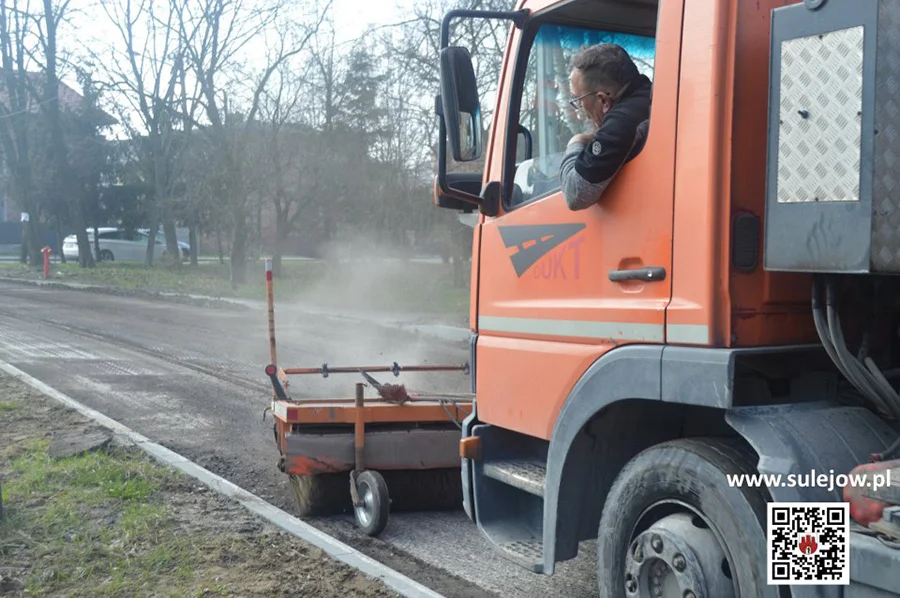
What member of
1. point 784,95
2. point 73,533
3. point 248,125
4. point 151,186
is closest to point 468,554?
point 73,533

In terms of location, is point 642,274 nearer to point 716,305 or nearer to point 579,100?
point 716,305

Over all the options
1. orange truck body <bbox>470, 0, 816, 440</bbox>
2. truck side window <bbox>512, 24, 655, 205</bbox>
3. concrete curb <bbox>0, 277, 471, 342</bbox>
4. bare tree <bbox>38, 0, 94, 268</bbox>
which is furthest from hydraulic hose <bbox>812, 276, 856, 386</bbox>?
bare tree <bbox>38, 0, 94, 268</bbox>

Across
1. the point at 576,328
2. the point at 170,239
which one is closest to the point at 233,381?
the point at 576,328

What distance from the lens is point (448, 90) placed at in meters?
4.07

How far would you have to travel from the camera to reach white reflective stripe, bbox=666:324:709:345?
3119 mm

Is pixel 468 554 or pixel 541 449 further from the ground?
pixel 541 449

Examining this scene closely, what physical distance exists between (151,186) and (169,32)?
766 centimetres

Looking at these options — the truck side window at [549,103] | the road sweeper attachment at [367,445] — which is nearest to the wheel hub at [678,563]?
the truck side window at [549,103]

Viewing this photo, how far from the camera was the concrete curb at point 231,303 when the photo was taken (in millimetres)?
15523

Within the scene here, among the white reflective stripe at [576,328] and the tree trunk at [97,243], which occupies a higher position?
the tree trunk at [97,243]

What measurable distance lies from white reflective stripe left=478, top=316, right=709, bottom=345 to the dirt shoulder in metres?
1.35

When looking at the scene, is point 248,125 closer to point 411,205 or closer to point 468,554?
point 411,205

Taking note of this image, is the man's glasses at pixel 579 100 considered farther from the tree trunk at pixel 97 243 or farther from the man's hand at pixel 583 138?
the tree trunk at pixel 97 243

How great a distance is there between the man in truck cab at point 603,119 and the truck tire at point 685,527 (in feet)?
3.22
